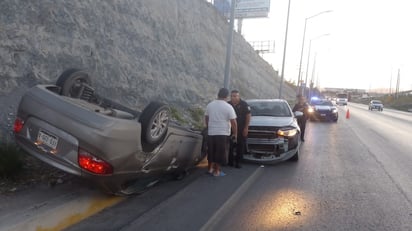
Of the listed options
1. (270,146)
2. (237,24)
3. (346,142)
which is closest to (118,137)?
(270,146)

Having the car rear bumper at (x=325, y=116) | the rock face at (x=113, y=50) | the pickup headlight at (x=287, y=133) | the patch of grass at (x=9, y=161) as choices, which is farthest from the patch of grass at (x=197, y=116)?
→ the car rear bumper at (x=325, y=116)

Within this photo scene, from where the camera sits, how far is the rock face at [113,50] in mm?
9258

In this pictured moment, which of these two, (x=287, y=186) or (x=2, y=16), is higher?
(x=2, y=16)

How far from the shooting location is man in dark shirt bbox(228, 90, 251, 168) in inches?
326

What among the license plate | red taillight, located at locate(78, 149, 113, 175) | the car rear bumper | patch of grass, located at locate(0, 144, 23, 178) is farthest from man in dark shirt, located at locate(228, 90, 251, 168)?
the car rear bumper

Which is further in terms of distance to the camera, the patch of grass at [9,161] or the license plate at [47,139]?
the patch of grass at [9,161]

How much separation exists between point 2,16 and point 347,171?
884 centimetres

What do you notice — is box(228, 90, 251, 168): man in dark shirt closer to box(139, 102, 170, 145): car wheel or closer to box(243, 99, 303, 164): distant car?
box(243, 99, 303, 164): distant car

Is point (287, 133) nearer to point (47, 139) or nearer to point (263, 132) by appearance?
point (263, 132)

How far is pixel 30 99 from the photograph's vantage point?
15.9 feet

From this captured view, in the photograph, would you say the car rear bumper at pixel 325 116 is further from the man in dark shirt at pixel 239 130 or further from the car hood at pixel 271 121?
the man in dark shirt at pixel 239 130

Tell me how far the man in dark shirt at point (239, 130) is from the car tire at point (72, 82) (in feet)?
11.4

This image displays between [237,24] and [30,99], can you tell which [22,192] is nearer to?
[30,99]

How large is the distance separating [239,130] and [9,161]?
4.49 metres
